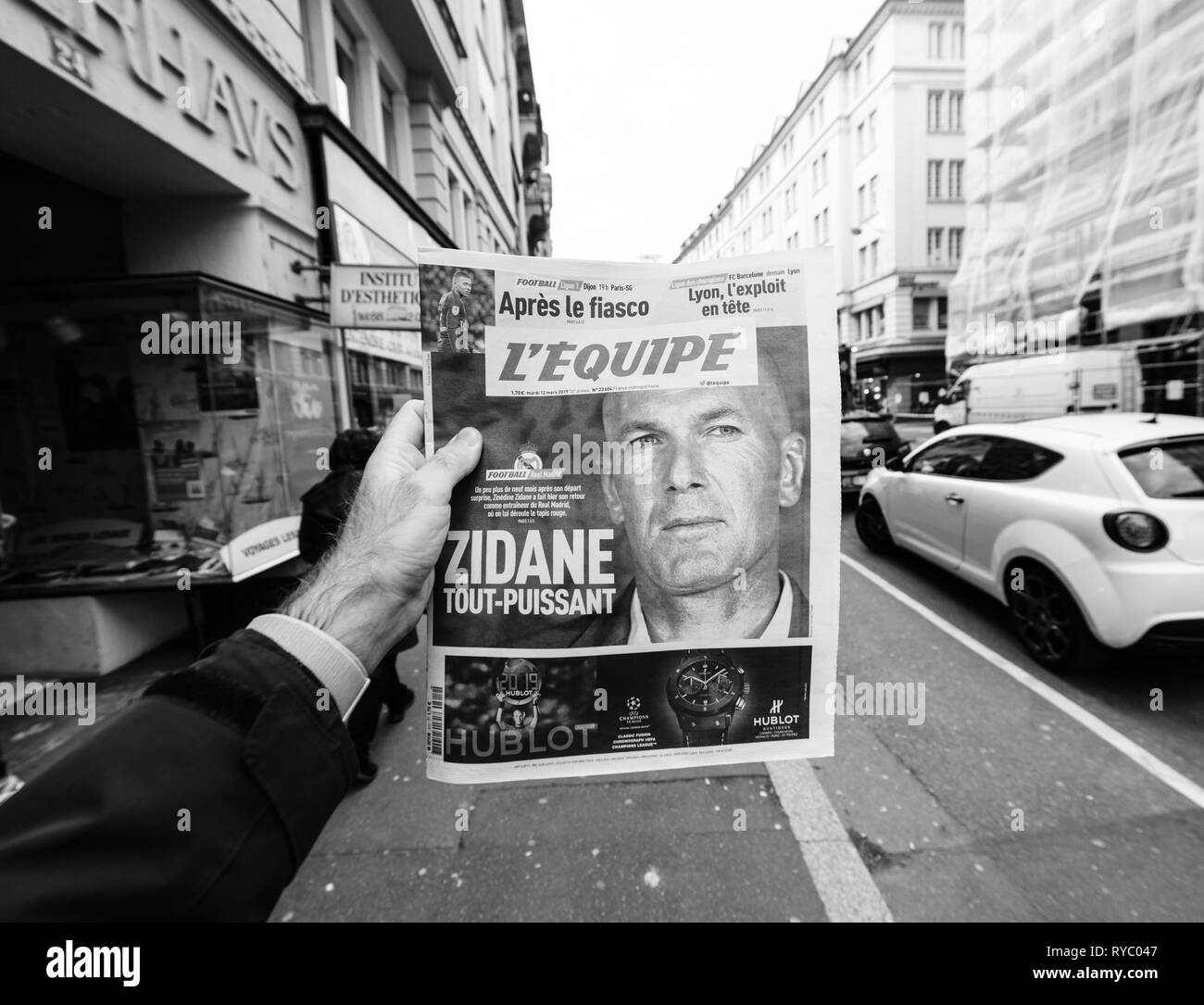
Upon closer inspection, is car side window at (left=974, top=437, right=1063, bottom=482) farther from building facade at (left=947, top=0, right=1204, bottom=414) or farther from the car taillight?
building facade at (left=947, top=0, right=1204, bottom=414)

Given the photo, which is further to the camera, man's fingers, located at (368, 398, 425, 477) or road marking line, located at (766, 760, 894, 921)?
road marking line, located at (766, 760, 894, 921)

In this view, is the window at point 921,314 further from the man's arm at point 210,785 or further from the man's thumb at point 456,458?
the man's arm at point 210,785

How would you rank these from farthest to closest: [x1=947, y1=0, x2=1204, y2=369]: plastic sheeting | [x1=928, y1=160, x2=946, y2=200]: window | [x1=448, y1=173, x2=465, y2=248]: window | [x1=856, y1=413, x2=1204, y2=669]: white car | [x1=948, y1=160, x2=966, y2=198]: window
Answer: [x1=928, y1=160, x2=946, y2=200]: window, [x1=948, y1=160, x2=966, y2=198]: window, [x1=448, y1=173, x2=465, y2=248]: window, [x1=947, y1=0, x2=1204, y2=369]: plastic sheeting, [x1=856, y1=413, x2=1204, y2=669]: white car

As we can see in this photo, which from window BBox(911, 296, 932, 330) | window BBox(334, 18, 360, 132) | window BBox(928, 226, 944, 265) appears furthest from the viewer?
window BBox(911, 296, 932, 330)

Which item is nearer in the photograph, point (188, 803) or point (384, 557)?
point (188, 803)

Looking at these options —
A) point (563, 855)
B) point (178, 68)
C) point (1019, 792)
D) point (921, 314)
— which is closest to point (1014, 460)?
point (1019, 792)

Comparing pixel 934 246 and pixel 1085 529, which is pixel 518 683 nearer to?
pixel 1085 529

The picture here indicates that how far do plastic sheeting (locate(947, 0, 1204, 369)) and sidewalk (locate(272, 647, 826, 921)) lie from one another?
13857mm

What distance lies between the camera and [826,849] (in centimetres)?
240

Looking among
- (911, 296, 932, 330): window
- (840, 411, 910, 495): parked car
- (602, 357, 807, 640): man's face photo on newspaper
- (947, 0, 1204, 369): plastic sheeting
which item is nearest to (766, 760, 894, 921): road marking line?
(602, 357, 807, 640): man's face photo on newspaper

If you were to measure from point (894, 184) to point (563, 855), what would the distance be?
127 feet

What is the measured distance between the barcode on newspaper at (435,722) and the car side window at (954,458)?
511cm

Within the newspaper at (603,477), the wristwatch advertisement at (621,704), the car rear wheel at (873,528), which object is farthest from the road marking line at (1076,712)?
the newspaper at (603,477)

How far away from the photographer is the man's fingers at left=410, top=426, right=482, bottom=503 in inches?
46.8
